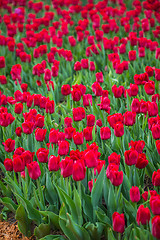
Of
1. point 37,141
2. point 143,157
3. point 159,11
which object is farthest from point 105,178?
point 159,11

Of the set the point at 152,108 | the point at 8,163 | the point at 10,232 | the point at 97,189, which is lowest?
the point at 10,232

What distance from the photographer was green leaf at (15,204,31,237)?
2116 millimetres

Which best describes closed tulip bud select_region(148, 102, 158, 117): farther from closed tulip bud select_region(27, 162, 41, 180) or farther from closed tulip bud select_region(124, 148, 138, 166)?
closed tulip bud select_region(27, 162, 41, 180)

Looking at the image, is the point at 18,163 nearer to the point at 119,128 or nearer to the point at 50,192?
the point at 50,192

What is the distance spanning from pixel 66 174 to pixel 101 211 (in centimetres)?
35

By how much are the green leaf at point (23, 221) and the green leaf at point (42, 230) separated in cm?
10

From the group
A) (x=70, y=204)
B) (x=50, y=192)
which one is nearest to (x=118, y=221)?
(x=70, y=204)

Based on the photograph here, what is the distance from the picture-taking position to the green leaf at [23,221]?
6.94ft

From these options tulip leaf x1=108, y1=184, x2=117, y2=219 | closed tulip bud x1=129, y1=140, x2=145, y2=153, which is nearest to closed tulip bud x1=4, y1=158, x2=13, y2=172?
tulip leaf x1=108, y1=184, x2=117, y2=219

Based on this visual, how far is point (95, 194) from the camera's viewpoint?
1.98 m

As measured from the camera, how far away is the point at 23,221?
84.9 inches

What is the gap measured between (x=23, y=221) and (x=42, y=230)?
0.16 meters

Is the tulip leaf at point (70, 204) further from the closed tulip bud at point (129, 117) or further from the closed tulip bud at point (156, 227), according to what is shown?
the closed tulip bud at point (129, 117)

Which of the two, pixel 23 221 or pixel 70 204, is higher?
pixel 70 204
